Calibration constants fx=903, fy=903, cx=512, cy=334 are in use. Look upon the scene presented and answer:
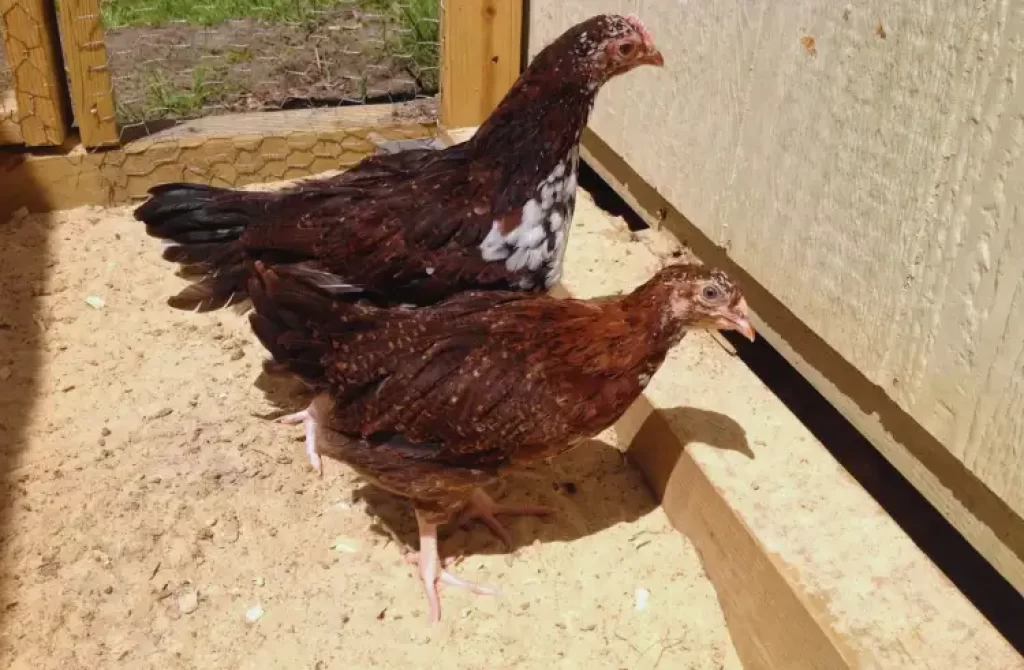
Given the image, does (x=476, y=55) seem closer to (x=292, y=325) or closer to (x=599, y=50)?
Result: (x=599, y=50)

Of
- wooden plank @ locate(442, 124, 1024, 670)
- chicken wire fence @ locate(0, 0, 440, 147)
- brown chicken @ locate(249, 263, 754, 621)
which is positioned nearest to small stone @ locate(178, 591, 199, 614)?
brown chicken @ locate(249, 263, 754, 621)

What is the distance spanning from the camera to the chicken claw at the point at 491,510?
7.97ft

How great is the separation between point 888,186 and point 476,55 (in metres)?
2.06

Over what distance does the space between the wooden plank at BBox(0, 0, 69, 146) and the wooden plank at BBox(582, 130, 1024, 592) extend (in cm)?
231

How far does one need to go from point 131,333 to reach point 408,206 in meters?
1.19

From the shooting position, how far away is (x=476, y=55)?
3734 millimetres

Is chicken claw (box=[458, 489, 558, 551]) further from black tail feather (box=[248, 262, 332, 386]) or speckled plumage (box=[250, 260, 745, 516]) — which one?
black tail feather (box=[248, 262, 332, 386])

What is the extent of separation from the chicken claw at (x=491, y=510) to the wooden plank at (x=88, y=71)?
217 centimetres

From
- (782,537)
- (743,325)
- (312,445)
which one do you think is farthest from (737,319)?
(312,445)

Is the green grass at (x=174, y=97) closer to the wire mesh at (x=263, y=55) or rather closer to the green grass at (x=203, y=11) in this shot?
the wire mesh at (x=263, y=55)

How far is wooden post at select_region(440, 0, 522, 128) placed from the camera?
3657mm

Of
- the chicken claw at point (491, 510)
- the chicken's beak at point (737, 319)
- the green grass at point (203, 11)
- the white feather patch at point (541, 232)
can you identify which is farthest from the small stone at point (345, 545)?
the green grass at point (203, 11)

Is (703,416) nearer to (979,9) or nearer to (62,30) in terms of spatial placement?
(979,9)

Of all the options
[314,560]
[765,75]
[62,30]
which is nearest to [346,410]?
[314,560]
